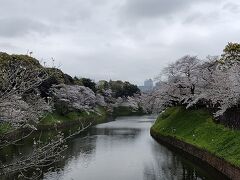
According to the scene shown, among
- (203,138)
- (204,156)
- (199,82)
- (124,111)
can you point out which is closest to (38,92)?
(204,156)

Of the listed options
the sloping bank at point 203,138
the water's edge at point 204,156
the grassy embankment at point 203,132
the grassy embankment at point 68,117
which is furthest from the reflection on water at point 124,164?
the grassy embankment at point 68,117

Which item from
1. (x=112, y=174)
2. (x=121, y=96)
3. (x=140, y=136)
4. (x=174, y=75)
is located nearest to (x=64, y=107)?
(x=140, y=136)

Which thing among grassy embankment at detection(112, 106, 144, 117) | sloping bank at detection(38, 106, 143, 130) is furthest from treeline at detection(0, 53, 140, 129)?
grassy embankment at detection(112, 106, 144, 117)

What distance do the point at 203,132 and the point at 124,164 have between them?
36.7 ft

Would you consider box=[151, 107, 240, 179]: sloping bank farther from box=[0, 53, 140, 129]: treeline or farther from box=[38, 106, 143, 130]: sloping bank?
box=[0, 53, 140, 129]: treeline

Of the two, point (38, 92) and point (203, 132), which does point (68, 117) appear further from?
point (38, 92)

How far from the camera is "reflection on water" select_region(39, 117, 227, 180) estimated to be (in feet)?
101

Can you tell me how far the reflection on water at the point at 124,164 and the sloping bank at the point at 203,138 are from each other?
54.7 inches

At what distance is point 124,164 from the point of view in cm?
3559

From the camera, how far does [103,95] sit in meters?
134

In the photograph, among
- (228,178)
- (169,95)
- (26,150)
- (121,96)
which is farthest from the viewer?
(121,96)

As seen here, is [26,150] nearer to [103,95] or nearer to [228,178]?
[228,178]

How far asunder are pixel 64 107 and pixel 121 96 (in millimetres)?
66709

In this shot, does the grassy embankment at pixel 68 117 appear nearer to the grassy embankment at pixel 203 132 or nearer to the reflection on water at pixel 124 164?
the reflection on water at pixel 124 164
